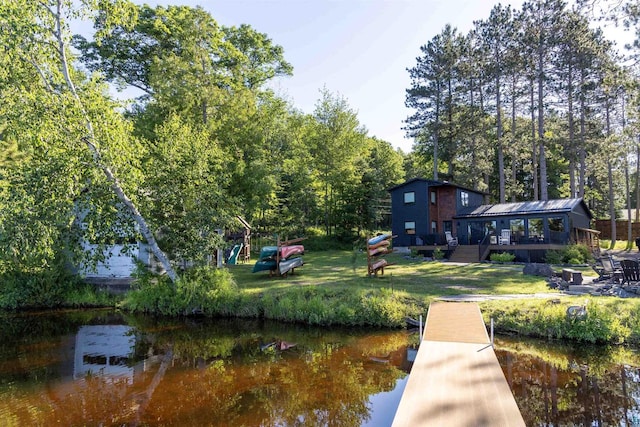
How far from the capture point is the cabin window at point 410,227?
83.4 ft

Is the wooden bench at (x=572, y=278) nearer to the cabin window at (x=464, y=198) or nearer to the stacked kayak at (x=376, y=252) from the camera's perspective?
the stacked kayak at (x=376, y=252)

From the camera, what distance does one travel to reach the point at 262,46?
22094mm

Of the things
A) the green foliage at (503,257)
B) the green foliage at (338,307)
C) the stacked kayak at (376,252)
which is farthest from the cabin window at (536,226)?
the green foliage at (338,307)

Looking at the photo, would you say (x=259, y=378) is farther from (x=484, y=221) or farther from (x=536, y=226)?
(x=536, y=226)

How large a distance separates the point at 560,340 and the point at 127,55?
2356 cm

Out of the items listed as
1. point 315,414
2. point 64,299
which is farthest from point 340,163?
point 315,414

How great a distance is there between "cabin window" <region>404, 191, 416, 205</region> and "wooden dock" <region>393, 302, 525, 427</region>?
62.0ft

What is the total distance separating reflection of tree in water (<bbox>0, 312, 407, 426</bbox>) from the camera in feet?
18.1

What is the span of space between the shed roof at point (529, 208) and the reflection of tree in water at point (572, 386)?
564 inches

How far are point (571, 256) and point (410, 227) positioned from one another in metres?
9.98

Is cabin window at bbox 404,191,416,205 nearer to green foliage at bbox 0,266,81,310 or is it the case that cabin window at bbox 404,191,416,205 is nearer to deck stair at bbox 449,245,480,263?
deck stair at bbox 449,245,480,263

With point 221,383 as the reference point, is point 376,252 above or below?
above

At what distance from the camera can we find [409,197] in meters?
25.8

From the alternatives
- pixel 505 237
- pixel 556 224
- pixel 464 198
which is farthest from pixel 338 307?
pixel 464 198
